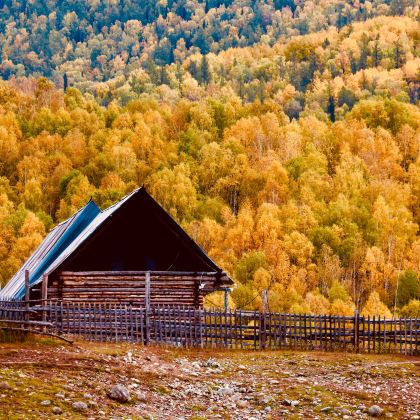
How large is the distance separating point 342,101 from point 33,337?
179553 mm

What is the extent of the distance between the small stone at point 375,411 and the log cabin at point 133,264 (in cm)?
1409

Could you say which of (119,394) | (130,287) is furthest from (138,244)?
(119,394)

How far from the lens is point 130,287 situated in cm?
3161

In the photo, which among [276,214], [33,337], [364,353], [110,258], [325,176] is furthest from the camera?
[325,176]

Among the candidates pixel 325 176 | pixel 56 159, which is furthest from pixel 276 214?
pixel 56 159

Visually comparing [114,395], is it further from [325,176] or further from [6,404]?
[325,176]

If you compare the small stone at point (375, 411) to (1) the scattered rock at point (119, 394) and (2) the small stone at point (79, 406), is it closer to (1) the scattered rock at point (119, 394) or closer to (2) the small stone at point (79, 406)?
(1) the scattered rock at point (119, 394)

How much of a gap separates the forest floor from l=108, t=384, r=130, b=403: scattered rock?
5.8 inches

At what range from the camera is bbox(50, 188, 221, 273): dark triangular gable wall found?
1203 inches

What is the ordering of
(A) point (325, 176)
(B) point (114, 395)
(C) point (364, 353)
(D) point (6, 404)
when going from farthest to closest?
1. (A) point (325, 176)
2. (C) point (364, 353)
3. (B) point (114, 395)
4. (D) point (6, 404)

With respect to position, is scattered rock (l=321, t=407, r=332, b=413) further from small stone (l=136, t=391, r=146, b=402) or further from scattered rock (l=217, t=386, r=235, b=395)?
small stone (l=136, t=391, r=146, b=402)

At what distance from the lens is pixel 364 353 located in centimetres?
2695

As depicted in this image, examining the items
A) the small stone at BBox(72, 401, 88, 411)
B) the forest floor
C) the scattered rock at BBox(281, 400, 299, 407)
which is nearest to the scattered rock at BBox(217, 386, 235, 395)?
the forest floor

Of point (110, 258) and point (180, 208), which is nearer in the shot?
point (110, 258)
